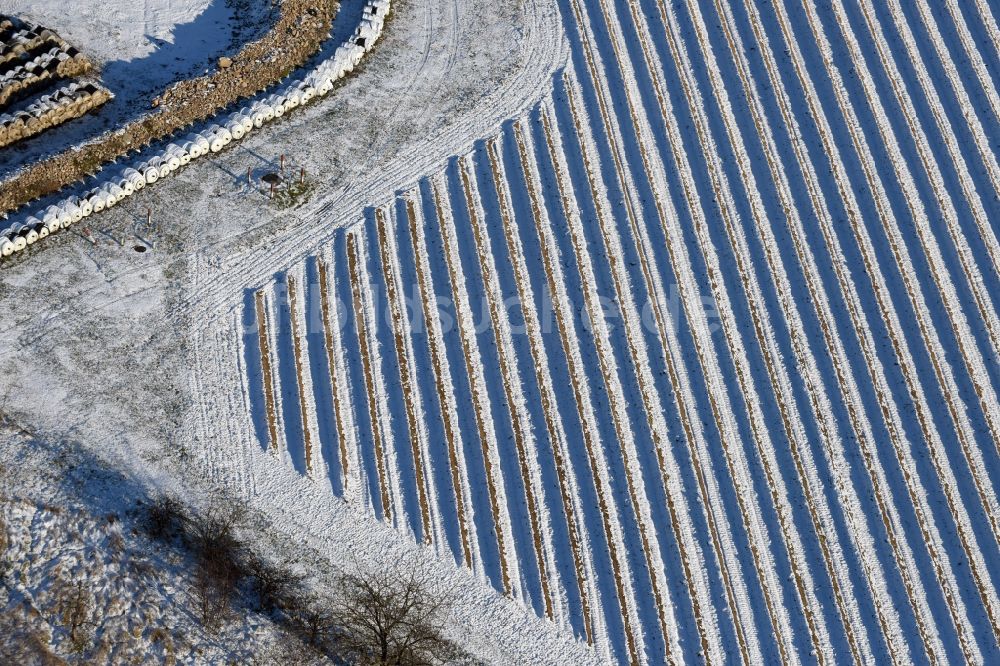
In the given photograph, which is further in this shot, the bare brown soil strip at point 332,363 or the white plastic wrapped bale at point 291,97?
the white plastic wrapped bale at point 291,97

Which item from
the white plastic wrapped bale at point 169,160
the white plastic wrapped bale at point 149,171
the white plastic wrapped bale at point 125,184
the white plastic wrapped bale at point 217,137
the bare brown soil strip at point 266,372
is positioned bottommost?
the bare brown soil strip at point 266,372

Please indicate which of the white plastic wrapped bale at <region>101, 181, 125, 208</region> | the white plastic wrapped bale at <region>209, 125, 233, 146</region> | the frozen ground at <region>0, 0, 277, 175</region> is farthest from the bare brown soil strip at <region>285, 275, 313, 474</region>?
the frozen ground at <region>0, 0, 277, 175</region>

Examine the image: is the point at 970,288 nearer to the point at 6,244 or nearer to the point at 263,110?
the point at 263,110

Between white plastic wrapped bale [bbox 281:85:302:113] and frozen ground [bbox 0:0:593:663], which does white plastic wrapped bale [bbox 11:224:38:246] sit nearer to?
frozen ground [bbox 0:0:593:663]

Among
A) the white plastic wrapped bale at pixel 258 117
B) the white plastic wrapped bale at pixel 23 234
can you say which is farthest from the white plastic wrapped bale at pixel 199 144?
the white plastic wrapped bale at pixel 23 234

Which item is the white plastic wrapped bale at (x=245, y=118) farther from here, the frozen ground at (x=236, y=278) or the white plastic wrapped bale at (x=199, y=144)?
the white plastic wrapped bale at (x=199, y=144)

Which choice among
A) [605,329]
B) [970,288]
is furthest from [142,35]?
[970,288]
